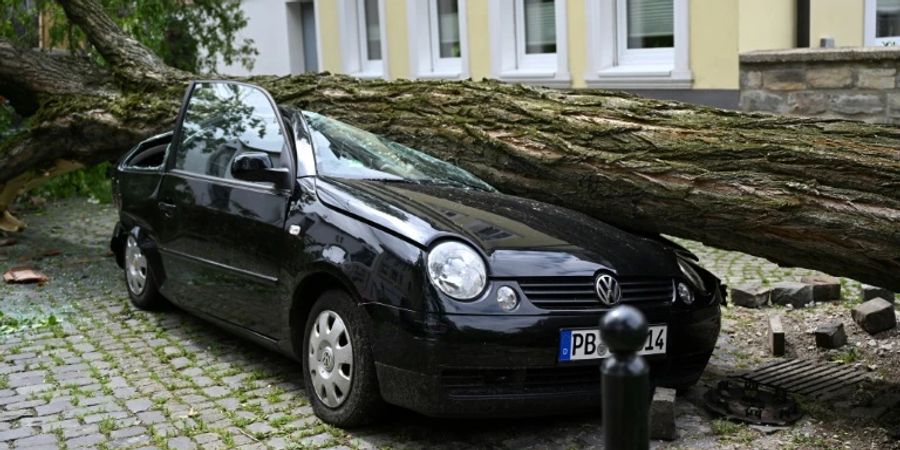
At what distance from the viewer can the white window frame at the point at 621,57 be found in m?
12.2

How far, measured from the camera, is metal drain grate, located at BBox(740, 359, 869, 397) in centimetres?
587

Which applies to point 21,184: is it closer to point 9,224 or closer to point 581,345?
point 9,224

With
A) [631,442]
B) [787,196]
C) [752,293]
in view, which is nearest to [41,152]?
[752,293]

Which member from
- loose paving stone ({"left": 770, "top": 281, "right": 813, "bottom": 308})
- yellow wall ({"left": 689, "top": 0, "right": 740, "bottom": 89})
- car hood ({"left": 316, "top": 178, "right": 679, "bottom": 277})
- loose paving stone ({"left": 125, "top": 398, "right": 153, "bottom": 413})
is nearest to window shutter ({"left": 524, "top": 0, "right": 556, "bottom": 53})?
yellow wall ({"left": 689, "top": 0, "right": 740, "bottom": 89})

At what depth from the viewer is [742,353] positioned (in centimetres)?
667

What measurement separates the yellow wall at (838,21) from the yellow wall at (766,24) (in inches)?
5.8

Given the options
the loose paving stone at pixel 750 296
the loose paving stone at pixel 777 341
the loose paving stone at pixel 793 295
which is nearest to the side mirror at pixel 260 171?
the loose paving stone at pixel 777 341

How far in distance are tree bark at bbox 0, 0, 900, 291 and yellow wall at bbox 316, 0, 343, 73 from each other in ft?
31.2

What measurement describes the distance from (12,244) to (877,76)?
8385 mm

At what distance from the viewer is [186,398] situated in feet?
19.5

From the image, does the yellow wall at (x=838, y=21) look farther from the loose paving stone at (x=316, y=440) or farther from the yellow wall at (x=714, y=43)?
the loose paving stone at (x=316, y=440)

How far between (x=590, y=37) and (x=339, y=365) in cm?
876

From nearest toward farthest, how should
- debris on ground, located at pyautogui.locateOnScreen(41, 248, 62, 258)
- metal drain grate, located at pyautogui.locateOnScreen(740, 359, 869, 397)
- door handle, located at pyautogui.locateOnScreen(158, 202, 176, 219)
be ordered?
metal drain grate, located at pyautogui.locateOnScreen(740, 359, 869, 397), door handle, located at pyautogui.locateOnScreen(158, 202, 176, 219), debris on ground, located at pyautogui.locateOnScreen(41, 248, 62, 258)

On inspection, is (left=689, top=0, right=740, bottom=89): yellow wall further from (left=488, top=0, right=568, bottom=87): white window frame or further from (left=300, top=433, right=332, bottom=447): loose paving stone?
(left=300, top=433, right=332, bottom=447): loose paving stone
